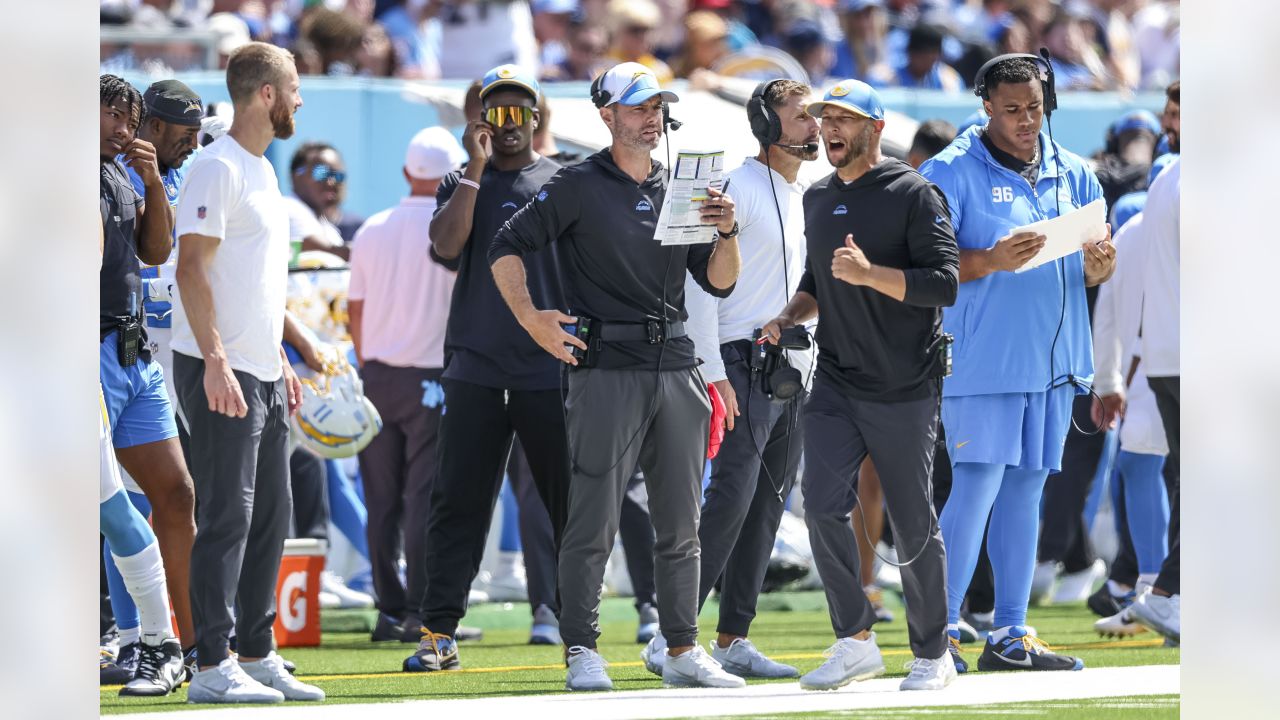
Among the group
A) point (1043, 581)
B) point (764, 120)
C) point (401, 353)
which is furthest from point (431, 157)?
point (1043, 581)

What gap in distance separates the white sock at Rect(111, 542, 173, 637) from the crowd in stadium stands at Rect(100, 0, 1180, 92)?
5101 mm

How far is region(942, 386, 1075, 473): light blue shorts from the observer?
828cm

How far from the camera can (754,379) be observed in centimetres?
830

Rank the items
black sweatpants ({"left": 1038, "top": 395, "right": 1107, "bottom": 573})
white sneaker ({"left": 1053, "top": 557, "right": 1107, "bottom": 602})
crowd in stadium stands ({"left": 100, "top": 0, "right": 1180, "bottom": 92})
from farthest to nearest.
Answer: crowd in stadium stands ({"left": 100, "top": 0, "right": 1180, "bottom": 92}) → white sneaker ({"left": 1053, "top": 557, "right": 1107, "bottom": 602}) → black sweatpants ({"left": 1038, "top": 395, "right": 1107, "bottom": 573})

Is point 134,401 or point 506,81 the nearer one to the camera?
point 134,401

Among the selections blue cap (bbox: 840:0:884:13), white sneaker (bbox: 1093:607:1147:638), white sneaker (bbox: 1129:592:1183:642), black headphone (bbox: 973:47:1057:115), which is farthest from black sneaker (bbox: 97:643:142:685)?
blue cap (bbox: 840:0:884:13)

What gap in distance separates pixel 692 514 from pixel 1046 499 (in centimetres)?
432

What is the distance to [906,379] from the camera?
7.45m

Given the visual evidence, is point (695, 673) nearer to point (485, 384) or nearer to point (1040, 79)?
point (485, 384)

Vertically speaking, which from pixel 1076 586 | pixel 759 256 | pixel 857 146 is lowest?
pixel 1076 586

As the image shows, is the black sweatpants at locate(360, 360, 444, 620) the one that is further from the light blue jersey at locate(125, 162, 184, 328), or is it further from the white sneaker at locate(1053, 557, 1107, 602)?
the white sneaker at locate(1053, 557, 1107, 602)

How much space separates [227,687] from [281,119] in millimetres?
2074

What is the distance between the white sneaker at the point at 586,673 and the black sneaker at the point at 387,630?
253cm
